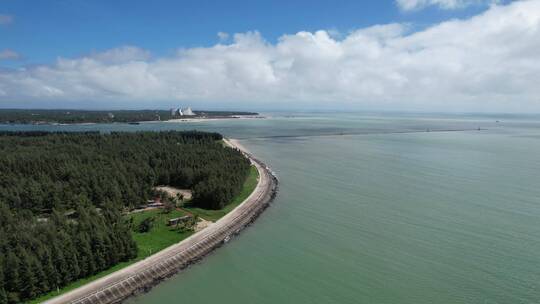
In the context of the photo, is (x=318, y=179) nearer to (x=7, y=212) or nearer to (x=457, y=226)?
(x=457, y=226)

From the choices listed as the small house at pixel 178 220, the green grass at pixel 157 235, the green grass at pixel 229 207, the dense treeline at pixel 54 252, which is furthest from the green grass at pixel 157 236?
the green grass at pixel 229 207

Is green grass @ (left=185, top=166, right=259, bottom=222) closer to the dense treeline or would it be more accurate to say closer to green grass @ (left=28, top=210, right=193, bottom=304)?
green grass @ (left=28, top=210, right=193, bottom=304)

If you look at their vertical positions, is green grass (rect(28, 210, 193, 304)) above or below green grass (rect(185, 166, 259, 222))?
below

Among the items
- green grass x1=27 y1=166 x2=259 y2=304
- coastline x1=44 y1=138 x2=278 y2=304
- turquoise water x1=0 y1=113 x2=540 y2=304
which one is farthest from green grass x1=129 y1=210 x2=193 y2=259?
turquoise water x1=0 y1=113 x2=540 y2=304

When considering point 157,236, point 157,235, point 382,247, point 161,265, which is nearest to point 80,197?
point 157,235

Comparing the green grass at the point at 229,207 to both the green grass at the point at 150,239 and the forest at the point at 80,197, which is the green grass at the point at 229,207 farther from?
the green grass at the point at 150,239

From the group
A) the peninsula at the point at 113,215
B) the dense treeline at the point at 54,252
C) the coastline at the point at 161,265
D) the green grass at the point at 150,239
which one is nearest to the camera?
the dense treeline at the point at 54,252
